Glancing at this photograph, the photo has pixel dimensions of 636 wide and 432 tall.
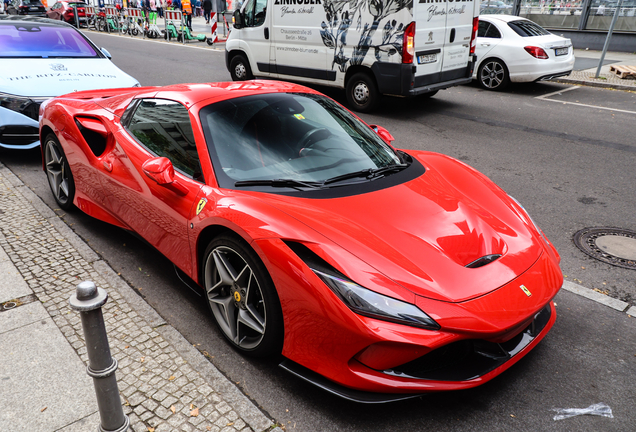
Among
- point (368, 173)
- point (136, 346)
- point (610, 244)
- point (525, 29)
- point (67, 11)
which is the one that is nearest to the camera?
point (136, 346)

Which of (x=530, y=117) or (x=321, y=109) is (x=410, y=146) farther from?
(x=321, y=109)

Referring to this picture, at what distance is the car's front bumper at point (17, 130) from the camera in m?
5.65

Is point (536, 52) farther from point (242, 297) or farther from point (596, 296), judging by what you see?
point (242, 297)

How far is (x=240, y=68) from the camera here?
451 inches

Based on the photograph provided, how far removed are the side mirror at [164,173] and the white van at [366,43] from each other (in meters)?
6.11

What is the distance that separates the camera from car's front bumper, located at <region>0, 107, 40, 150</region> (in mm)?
5652

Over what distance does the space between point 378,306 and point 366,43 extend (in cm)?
737

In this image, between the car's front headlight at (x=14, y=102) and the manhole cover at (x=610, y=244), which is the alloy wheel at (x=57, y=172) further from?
the manhole cover at (x=610, y=244)

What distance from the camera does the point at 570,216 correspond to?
4.83 m

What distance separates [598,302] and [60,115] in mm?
4546

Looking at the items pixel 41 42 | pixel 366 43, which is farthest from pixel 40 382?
pixel 366 43

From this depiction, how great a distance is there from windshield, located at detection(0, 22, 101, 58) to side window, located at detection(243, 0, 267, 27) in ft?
12.6

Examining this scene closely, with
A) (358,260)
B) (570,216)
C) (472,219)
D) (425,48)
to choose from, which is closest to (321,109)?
(472,219)

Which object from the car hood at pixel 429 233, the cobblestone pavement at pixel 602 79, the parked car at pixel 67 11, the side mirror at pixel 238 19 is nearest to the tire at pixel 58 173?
the car hood at pixel 429 233
